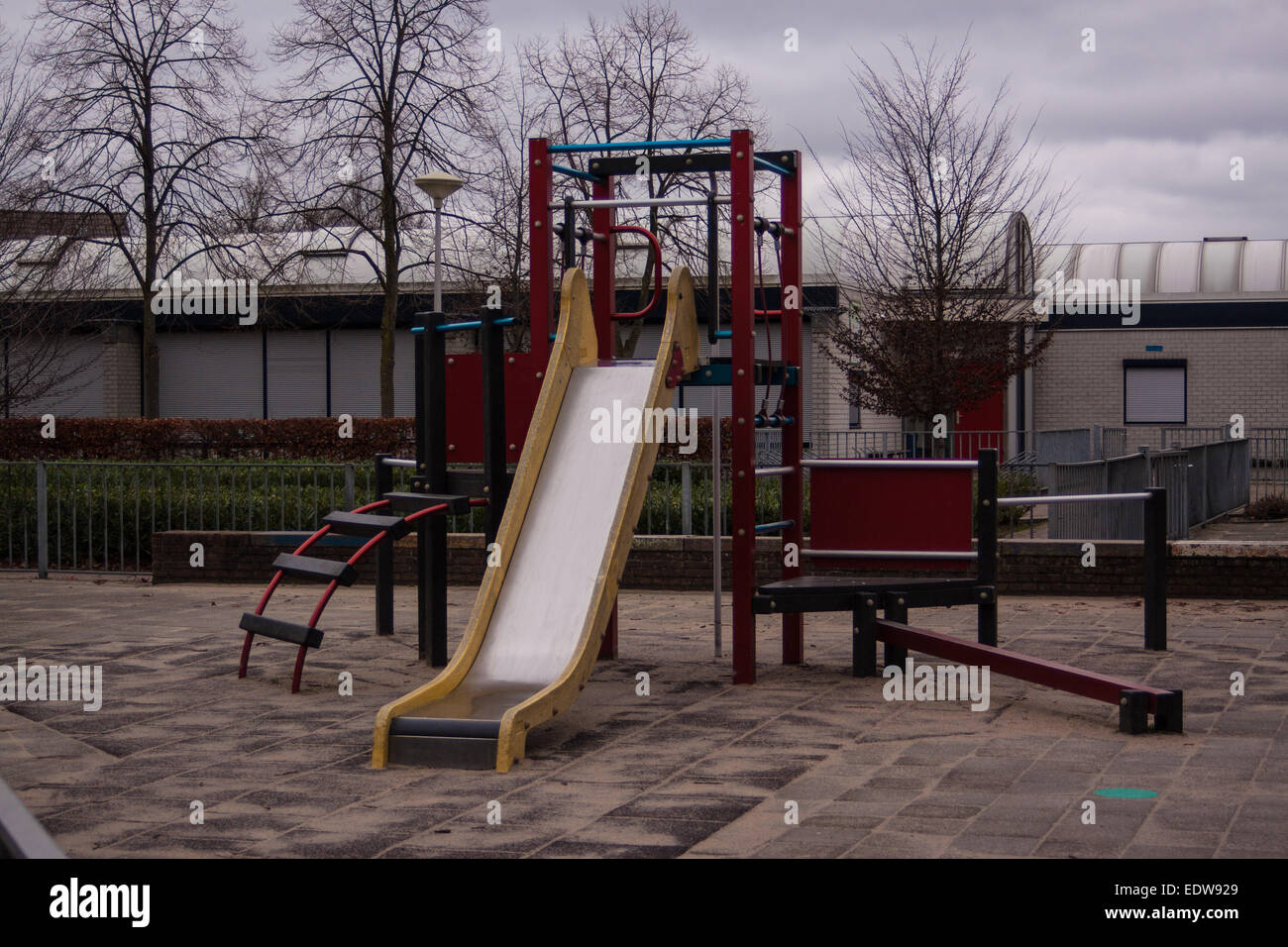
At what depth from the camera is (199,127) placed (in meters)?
24.2

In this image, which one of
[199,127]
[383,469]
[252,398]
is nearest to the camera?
[383,469]

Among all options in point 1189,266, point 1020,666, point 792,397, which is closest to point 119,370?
point 1189,266

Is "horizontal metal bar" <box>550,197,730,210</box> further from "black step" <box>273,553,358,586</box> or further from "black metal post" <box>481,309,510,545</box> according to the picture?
"black step" <box>273,553,358,586</box>

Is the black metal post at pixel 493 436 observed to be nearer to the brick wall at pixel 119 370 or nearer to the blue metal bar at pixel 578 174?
the blue metal bar at pixel 578 174

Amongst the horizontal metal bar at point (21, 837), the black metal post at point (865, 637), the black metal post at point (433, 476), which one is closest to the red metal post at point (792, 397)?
the black metal post at point (865, 637)

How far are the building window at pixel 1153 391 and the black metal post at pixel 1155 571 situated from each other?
78.7 feet

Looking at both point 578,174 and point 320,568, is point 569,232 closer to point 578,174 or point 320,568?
point 578,174

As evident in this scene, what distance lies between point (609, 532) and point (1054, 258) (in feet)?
93.6

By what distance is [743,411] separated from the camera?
26.1ft

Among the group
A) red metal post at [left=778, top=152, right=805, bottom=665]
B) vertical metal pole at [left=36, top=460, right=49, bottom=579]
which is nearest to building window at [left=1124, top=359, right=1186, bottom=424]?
vertical metal pole at [left=36, top=460, right=49, bottom=579]

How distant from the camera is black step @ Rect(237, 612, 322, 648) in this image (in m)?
7.75
